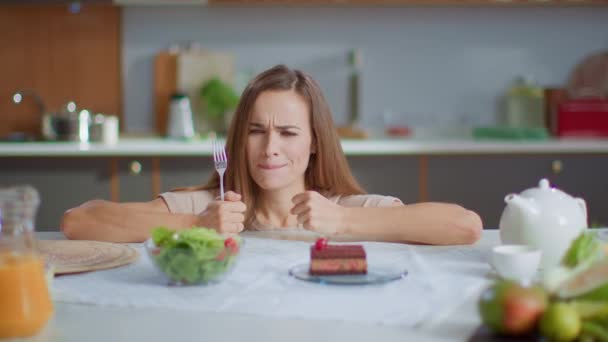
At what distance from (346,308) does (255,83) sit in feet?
3.15

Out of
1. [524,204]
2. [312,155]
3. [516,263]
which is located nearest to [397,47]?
[312,155]

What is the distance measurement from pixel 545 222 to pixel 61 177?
95.8 inches

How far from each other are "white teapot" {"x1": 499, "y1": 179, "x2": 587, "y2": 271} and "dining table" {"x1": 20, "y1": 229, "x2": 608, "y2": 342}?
0.09 metres

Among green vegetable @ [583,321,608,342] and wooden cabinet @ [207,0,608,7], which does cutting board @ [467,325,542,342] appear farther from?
wooden cabinet @ [207,0,608,7]

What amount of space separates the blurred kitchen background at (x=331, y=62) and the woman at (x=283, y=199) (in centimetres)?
168

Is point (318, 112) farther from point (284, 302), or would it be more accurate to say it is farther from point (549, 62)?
point (549, 62)

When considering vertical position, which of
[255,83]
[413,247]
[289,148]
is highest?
[255,83]

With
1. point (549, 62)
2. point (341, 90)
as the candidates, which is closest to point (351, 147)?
point (341, 90)

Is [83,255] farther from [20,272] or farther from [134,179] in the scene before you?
[134,179]

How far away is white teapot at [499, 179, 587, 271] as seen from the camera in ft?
5.00

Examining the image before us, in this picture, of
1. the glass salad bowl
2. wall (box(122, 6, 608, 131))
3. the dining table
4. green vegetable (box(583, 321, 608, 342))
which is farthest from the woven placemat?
wall (box(122, 6, 608, 131))

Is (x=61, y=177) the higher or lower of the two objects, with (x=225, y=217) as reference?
lower

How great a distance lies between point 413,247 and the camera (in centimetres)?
179

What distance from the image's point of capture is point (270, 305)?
129 cm
